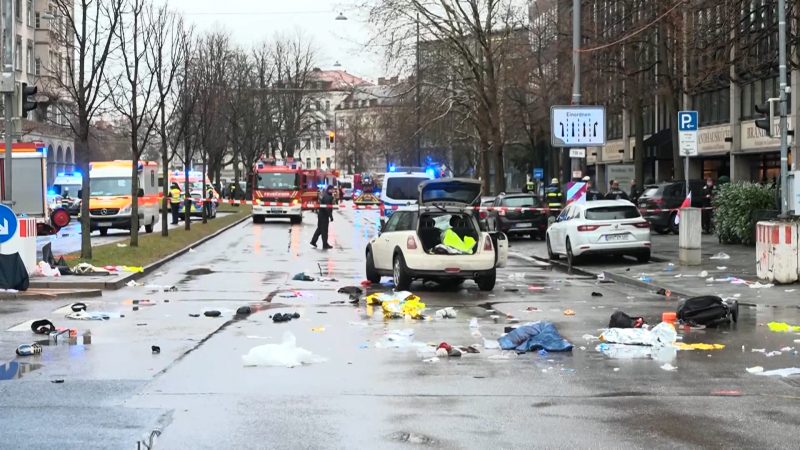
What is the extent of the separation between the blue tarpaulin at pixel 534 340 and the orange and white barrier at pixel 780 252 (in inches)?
297

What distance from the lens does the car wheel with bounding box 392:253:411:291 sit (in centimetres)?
1783

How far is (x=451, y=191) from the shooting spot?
2964 cm

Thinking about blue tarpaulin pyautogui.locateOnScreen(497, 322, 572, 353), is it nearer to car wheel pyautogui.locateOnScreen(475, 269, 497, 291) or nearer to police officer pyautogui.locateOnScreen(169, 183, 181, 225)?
car wheel pyautogui.locateOnScreen(475, 269, 497, 291)

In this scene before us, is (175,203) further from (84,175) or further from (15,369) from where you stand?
(15,369)

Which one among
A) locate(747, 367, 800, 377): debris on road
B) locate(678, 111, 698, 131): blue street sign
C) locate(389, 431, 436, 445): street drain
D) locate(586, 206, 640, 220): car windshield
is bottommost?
locate(747, 367, 800, 377): debris on road

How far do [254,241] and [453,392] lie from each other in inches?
1039

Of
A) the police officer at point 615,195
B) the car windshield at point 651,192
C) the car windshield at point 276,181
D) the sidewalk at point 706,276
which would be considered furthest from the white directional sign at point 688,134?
the car windshield at point 276,181

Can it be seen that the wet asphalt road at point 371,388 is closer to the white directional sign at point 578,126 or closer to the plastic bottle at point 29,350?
the plastic bottle at point 29,350

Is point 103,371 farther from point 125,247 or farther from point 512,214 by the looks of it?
point 512,214

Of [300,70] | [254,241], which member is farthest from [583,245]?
[300,70]

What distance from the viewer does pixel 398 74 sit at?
4747 centimetres

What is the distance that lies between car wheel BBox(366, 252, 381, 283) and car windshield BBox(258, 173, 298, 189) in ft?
107

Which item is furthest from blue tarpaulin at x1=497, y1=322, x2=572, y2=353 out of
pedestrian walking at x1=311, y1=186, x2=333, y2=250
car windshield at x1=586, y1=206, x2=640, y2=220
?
pedestrian walking at x1=311, y1=186, x2=333, y2=250

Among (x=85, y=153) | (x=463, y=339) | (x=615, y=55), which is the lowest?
(x=463, y=339)
